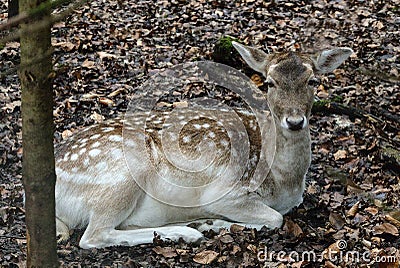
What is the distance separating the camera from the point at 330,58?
5645mm

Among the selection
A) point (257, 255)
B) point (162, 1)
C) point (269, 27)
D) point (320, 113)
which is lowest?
point (257, 255)

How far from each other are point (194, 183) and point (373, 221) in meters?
1.45

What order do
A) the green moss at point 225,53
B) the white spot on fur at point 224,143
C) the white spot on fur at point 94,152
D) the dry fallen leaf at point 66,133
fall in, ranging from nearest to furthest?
the white spot on fur at point 94,152 → the white spot on fur at point 224,143 → the dry fallen leaf at point 66,133 → the green moss at point 225,53

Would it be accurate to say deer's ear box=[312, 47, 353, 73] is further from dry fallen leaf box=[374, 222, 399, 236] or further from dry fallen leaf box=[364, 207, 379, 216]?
dry fallen leaf box=[374, 222, 399, 236]

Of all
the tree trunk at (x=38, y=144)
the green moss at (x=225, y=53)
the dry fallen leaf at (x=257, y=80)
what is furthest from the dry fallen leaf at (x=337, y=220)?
the green moss at (x=225, y=53)

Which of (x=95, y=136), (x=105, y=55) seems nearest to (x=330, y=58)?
(x=95, y=136)

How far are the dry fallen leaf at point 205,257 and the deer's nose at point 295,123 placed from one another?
111 centimetres

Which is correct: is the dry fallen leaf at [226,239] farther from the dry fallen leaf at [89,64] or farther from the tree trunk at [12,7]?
the tree trunk at [12,7]

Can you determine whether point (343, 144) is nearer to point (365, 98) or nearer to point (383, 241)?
point (365, 98)

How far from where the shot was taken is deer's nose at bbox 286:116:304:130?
16.5ft

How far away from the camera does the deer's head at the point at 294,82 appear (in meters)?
5.16

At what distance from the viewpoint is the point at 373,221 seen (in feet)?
17.3

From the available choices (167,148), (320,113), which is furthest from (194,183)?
(320,113)

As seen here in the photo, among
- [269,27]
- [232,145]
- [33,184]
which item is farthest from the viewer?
[269,27]
